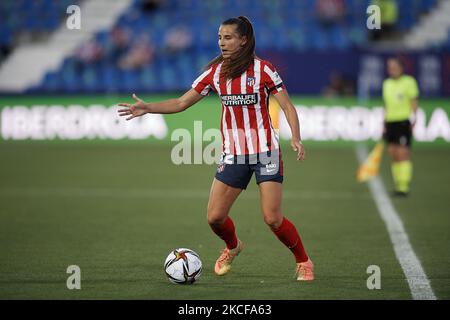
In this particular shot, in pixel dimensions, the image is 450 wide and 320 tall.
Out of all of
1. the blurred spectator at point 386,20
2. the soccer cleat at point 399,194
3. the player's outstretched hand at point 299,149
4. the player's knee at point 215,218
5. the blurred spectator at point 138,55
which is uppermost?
the blurred spectator at point 386,20

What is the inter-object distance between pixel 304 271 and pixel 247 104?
4.76ft

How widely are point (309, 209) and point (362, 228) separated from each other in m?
1.78

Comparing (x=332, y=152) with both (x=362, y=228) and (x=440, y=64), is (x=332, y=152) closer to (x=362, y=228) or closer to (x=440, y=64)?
(x=440, y=64)

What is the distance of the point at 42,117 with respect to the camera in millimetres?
22141

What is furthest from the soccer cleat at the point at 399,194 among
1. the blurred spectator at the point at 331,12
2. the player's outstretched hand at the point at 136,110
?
the blurred spectator at the point at 331,12

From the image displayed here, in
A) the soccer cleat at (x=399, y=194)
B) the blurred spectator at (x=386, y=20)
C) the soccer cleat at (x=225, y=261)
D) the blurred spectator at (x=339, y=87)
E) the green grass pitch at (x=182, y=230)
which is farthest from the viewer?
the blurred spectator at (x=386, y=20)

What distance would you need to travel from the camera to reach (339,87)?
22.6 meters

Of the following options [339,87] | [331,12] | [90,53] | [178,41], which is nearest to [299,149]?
[339,87]

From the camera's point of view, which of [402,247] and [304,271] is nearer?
[304,271]

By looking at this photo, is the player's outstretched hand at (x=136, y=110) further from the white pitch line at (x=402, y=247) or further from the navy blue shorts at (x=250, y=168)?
the white pitch line at (x=402, y=247)

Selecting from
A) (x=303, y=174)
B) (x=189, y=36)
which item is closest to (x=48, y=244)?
(x=303, y=174)

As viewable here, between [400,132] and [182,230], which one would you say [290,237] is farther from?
[400,132]

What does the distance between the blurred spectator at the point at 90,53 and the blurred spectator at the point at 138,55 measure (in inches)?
27.1

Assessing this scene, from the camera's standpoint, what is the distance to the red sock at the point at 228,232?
25.4 ft
